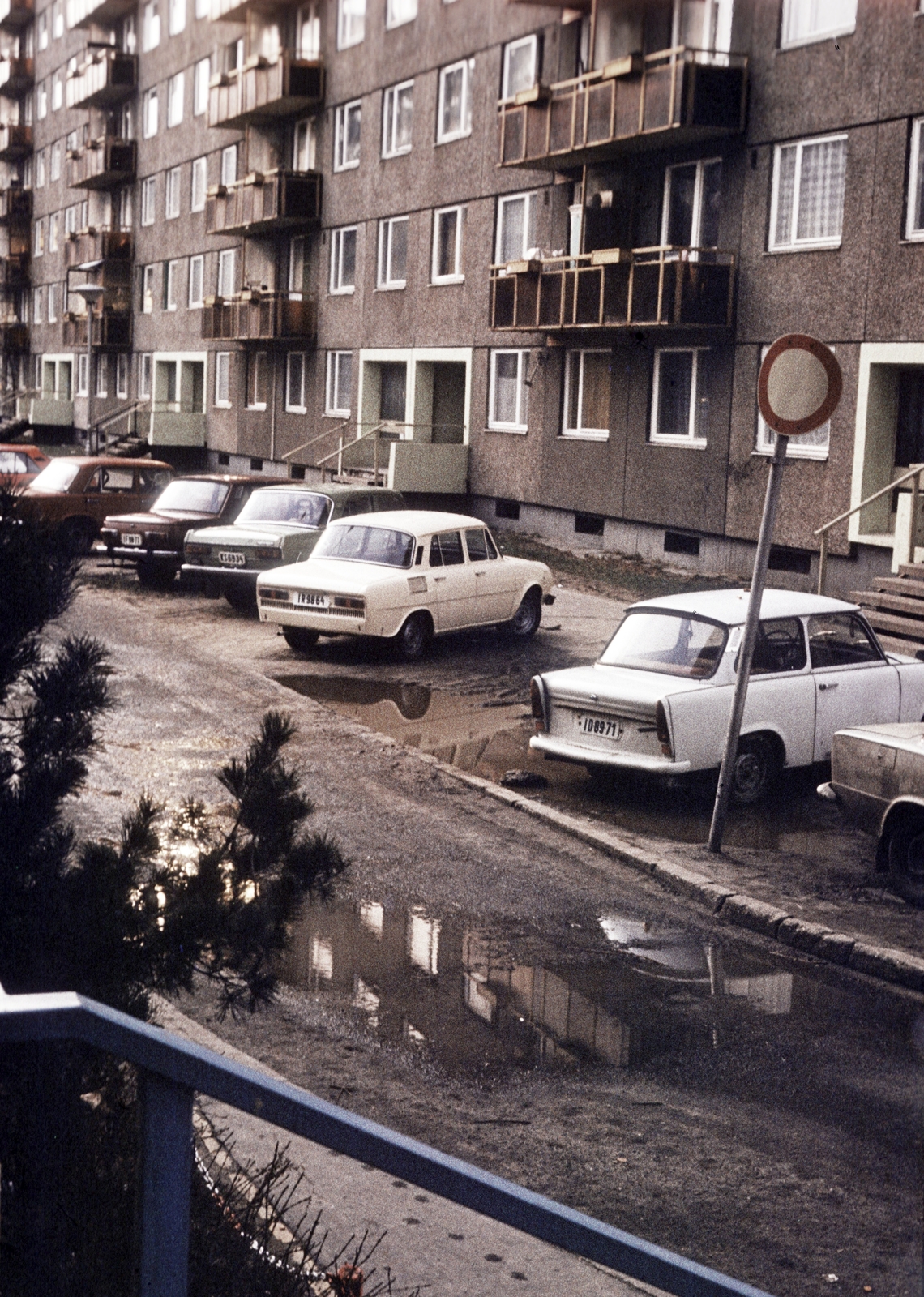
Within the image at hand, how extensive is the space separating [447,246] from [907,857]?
23954mm

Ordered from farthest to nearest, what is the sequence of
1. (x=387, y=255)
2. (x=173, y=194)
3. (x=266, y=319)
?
(x=173, y=194)
(x=266, y=319)
(x=387, y=255)

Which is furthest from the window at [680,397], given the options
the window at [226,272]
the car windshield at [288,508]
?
the window at [226,272]

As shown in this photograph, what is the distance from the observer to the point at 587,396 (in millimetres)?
26547

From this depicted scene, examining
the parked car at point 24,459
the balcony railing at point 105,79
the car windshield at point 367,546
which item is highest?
the balcony railing at point 105,79

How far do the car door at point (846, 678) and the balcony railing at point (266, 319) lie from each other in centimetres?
2636

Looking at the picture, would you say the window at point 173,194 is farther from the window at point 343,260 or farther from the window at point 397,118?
the window at point 397,118

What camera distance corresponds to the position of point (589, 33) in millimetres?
25719

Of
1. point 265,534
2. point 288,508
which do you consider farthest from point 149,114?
point 265,534

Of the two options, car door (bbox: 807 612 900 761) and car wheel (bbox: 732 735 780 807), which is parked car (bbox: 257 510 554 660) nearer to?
car door (bbox: 807 612 900 761)

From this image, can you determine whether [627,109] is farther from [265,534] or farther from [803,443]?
[265,534]

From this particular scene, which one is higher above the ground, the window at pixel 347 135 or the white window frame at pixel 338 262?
the window at pixel 347 135

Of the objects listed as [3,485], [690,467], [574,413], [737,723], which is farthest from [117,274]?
[3,485]

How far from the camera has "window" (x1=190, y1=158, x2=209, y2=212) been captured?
4484cm

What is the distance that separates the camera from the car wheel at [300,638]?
16.8 m
